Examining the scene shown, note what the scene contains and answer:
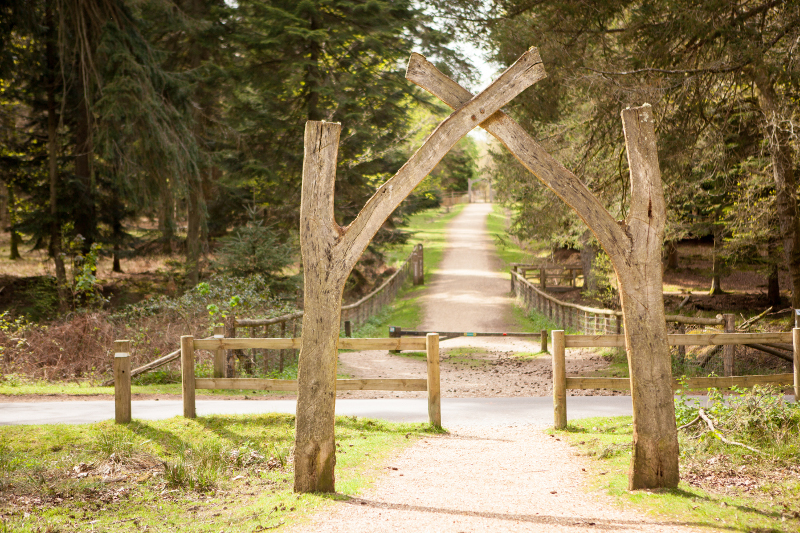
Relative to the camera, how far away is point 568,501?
203 inches

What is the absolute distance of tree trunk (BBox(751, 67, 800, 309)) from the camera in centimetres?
1035

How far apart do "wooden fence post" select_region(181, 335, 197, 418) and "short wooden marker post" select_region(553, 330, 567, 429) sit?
468 cm

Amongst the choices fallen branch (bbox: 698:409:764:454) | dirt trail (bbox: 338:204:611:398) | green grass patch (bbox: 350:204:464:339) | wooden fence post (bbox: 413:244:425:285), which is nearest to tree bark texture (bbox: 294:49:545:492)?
fallen branch (bbox: 698:409:764:454)

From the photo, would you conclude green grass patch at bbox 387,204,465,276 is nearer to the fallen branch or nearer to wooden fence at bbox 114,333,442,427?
wooden fence at bbox 114,333,442,427

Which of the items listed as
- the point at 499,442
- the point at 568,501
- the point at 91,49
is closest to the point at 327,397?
the point at 568,501

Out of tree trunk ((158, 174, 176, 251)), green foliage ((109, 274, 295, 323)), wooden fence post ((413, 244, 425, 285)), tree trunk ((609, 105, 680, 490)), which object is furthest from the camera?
wooden fence post ((413, 244, 425, 285))

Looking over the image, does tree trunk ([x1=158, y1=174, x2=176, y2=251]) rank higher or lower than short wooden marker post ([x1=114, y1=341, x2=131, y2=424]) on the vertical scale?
higher

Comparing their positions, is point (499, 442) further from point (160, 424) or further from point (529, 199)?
point (529, 199)

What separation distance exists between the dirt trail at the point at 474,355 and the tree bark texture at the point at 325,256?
583cm

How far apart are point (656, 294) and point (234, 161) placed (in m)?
18.4

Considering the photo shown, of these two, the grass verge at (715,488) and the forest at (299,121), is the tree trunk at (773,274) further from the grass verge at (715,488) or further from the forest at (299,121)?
the grass verge at (715,488)

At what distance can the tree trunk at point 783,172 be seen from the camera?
34.0 feet

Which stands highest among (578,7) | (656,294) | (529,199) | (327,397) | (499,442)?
(578,7)

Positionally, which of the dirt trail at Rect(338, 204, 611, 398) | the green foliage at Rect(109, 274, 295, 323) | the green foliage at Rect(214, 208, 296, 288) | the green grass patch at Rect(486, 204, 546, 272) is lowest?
the dirt trail at Rect(338, 204, 611, 398)
